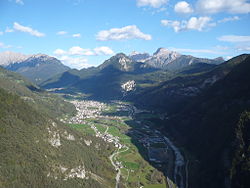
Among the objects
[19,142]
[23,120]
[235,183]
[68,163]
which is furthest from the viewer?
[23,120]

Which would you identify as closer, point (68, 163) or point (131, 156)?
point (68, 163)

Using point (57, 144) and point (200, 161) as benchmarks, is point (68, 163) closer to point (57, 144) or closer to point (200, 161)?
point (57, 144)

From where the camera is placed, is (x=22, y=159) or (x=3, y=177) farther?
(x=22, y=159)

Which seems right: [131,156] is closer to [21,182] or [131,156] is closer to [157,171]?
[157,171]

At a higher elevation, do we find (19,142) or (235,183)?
(19,142)

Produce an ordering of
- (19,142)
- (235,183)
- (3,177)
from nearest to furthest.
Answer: (3,177) → (235,183) → (19,142)

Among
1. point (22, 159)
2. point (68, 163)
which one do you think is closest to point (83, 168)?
point (68, 163)

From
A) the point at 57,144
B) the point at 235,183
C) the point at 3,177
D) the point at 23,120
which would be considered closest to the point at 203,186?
the point at 235,183

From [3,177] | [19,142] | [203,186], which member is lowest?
[203,186]

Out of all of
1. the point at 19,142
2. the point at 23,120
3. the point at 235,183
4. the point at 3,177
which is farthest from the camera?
the point at 23,120
